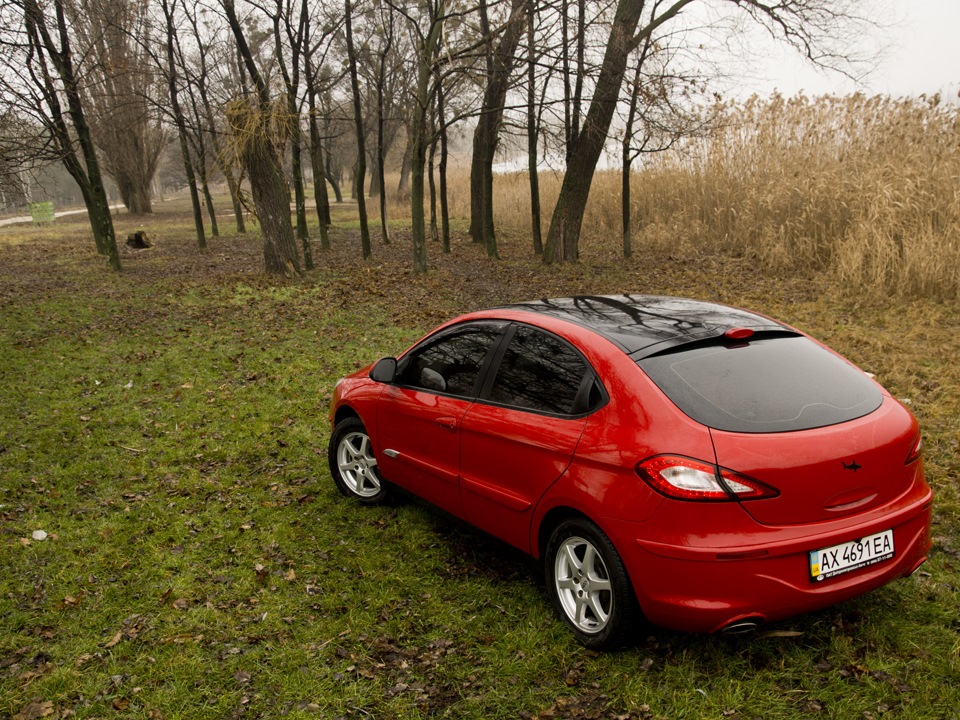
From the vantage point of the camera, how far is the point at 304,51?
18078 mm

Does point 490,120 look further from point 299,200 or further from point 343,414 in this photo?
point 343,414

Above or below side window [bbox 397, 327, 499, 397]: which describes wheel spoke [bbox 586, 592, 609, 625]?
below

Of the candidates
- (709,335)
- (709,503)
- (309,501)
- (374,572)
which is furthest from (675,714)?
(309,501)

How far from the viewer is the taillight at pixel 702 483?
2863mm

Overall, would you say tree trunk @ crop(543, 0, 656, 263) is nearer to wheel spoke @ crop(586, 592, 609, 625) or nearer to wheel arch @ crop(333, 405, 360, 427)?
wheel arch @ crop(333, 405, 360, 427)

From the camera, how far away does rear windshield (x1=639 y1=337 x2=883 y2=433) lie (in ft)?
10.0

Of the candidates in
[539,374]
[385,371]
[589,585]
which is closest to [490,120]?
[385,371]

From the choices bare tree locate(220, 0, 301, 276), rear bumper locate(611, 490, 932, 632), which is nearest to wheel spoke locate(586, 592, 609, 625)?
rear bumper locate(611, 490, 932, 632)

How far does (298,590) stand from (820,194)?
1325 centimetres

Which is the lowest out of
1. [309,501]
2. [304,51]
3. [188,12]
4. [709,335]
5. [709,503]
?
[309,501]

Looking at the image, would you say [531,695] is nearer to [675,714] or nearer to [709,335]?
[675,714]

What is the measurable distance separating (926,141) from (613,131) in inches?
242

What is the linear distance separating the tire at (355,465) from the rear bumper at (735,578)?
8.51 ft

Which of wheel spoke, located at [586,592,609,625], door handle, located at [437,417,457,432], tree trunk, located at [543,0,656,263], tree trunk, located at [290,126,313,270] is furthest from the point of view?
tree trunk, located at [290,126,313,270]
